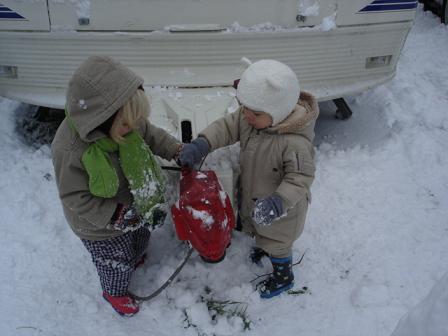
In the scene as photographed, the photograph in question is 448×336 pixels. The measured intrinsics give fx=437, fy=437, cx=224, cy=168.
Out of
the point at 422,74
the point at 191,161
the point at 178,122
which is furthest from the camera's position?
the point at 422,74

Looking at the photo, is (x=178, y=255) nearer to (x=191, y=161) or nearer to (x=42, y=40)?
(x=191, y=161)

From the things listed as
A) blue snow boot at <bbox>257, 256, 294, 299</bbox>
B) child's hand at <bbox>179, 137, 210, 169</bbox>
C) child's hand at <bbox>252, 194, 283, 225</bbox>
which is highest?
child's hand at <bbox>179, 137, 210, 169</bbox>

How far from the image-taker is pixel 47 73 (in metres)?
2.98

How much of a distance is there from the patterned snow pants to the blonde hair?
0.68 meters

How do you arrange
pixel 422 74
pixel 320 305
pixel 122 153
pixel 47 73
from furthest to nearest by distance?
pixel 422 74 < pixel 47 73 < pixel 320 305 < pixel 122 153

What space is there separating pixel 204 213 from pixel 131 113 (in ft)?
2.04

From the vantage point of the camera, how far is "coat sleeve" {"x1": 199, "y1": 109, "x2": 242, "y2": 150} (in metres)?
2.30

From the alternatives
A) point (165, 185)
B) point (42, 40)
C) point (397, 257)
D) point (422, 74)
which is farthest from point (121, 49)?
point (422, 74)

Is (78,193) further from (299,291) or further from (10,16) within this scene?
(10,16)

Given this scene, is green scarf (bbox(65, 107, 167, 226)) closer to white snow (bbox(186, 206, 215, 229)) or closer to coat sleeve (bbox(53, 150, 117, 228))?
coat sleeve (bbox(53, 150, 117, 228))

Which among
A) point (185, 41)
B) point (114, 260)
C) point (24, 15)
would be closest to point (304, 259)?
point (114, 260)

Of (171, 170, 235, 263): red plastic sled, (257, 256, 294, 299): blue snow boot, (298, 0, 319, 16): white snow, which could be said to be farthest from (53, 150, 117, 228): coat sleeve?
(298, 0, 319, 16): white snow

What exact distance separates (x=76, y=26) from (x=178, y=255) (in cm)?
158

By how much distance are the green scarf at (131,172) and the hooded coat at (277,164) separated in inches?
14.5
